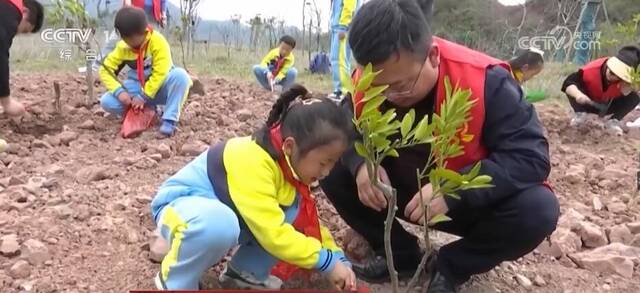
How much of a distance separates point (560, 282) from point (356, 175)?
0.77 m

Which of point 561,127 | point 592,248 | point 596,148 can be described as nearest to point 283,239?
point 592,248

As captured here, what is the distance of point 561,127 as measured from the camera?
4898 millimetres

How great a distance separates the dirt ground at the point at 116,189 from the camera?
6.93 feet

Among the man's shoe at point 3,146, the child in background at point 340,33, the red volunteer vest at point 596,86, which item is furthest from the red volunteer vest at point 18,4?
the red volunteer vest at point 596,86

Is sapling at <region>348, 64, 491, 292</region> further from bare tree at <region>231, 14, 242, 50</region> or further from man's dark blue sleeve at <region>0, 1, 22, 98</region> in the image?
bare tree at <region>231, 14, 242, 50</region>

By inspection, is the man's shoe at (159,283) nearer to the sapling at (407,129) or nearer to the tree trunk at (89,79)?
the sapling at (407,129)

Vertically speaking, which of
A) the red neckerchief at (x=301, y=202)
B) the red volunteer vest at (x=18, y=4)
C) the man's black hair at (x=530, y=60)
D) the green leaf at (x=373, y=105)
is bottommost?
the man's black hair at (x=530, y=60)

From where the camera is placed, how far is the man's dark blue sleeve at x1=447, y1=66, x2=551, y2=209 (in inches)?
72.9

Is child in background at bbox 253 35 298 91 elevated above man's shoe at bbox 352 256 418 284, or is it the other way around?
man's shoe at bbox 352 256 418 284

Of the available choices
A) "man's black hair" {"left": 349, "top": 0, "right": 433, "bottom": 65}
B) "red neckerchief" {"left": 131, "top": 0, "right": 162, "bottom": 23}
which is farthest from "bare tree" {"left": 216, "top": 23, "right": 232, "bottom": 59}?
"man's black hair" {"left": 349, "top": 0, "right": 433, "bottom": 65}

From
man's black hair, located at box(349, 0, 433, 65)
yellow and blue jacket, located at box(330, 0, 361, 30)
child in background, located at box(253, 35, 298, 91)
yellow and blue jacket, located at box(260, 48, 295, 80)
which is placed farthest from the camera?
yellow and blue jacket, located at box(260, 48, 295, 80)

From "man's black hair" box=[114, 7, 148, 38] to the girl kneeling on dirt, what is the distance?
1.97 meters

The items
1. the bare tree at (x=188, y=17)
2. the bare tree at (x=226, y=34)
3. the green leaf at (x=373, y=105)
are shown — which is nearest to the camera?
the green leaf at (x=373, y=105)

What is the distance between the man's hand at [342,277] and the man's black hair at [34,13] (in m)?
2.44
